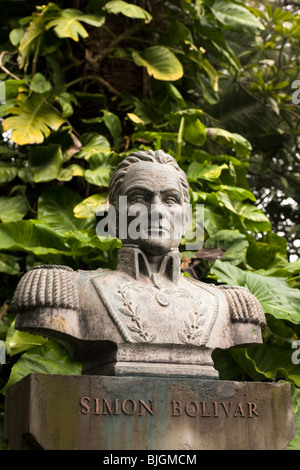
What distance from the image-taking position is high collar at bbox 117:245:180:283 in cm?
290

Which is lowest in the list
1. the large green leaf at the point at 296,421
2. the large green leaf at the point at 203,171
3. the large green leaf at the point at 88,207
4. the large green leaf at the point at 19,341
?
the large green leaf at the point at 296,421

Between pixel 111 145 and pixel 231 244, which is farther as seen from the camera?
pixel 111 145

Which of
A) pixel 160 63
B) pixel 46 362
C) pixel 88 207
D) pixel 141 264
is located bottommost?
pixel 46 362

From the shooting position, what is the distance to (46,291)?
2.65 metres

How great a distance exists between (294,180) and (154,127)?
262cm

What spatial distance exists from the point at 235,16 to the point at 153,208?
3.54 meters

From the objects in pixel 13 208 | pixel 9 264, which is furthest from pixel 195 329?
pixel 13 208

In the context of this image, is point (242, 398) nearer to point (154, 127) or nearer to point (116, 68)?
point (154, 127)

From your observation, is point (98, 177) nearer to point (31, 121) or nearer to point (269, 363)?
point (31, 121)

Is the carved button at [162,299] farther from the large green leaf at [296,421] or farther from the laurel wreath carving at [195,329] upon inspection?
the large green leaf at [296,421]

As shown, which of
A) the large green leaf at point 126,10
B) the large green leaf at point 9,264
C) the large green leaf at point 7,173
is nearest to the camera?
the large green leaf at point 9,264

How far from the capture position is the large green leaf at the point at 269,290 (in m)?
3.88

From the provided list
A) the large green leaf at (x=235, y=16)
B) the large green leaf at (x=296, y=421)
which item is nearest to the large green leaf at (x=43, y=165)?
the large green leaf at (x=235, y=16)

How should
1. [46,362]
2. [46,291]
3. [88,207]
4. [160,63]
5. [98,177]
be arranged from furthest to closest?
1. [160,63]
2. [98,177]
3. [88,207]
4. [46,362]
5. [46,291]
